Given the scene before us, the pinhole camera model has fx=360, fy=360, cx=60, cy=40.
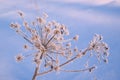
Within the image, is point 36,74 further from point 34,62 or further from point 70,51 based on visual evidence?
point 70,51

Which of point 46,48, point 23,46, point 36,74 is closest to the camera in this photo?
point 36,74

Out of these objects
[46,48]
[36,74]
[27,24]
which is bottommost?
[36,74]

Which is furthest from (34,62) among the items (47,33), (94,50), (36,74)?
(94,50)

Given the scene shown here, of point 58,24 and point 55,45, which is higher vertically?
point 58,24

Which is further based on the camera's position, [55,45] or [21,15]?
[21,15]

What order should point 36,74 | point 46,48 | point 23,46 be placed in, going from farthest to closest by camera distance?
point 23,46 → point 46,48 → point 36,74

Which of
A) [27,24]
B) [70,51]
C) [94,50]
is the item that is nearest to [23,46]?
[27,24]

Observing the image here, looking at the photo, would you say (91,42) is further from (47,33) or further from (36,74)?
(36,74)

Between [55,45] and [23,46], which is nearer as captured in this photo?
[55,45]

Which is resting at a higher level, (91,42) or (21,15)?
(21,15)
